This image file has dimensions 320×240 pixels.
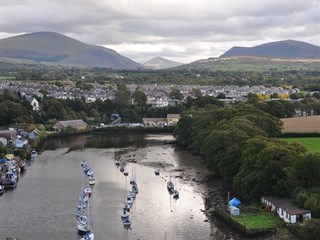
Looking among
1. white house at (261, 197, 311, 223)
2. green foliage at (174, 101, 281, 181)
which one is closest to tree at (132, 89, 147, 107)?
green foliage at (174, 101, 281, 181)

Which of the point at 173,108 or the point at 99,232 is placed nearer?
the point at 99,232

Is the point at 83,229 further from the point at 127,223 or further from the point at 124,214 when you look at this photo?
the point at 124,214

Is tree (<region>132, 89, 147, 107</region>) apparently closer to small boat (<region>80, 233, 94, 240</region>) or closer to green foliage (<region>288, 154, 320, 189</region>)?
green foliage (<region>288, 154, 320, 189</region>)

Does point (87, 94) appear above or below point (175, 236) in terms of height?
above

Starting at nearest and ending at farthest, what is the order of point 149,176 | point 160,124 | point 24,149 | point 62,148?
point 149,176
point 24,149
point 62,148
point 160,124

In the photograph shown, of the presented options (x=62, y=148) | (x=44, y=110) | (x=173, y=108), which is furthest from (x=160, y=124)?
(x=62, y=148)

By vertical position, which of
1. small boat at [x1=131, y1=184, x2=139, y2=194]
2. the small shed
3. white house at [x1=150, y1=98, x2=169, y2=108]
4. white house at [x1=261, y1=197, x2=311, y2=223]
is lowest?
small boat at [x1=131, y1=184, x2=139, y2=194]

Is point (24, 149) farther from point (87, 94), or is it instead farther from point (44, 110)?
point (87, 94)

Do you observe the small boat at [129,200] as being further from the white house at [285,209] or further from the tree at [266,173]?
the white house at [285,209]
